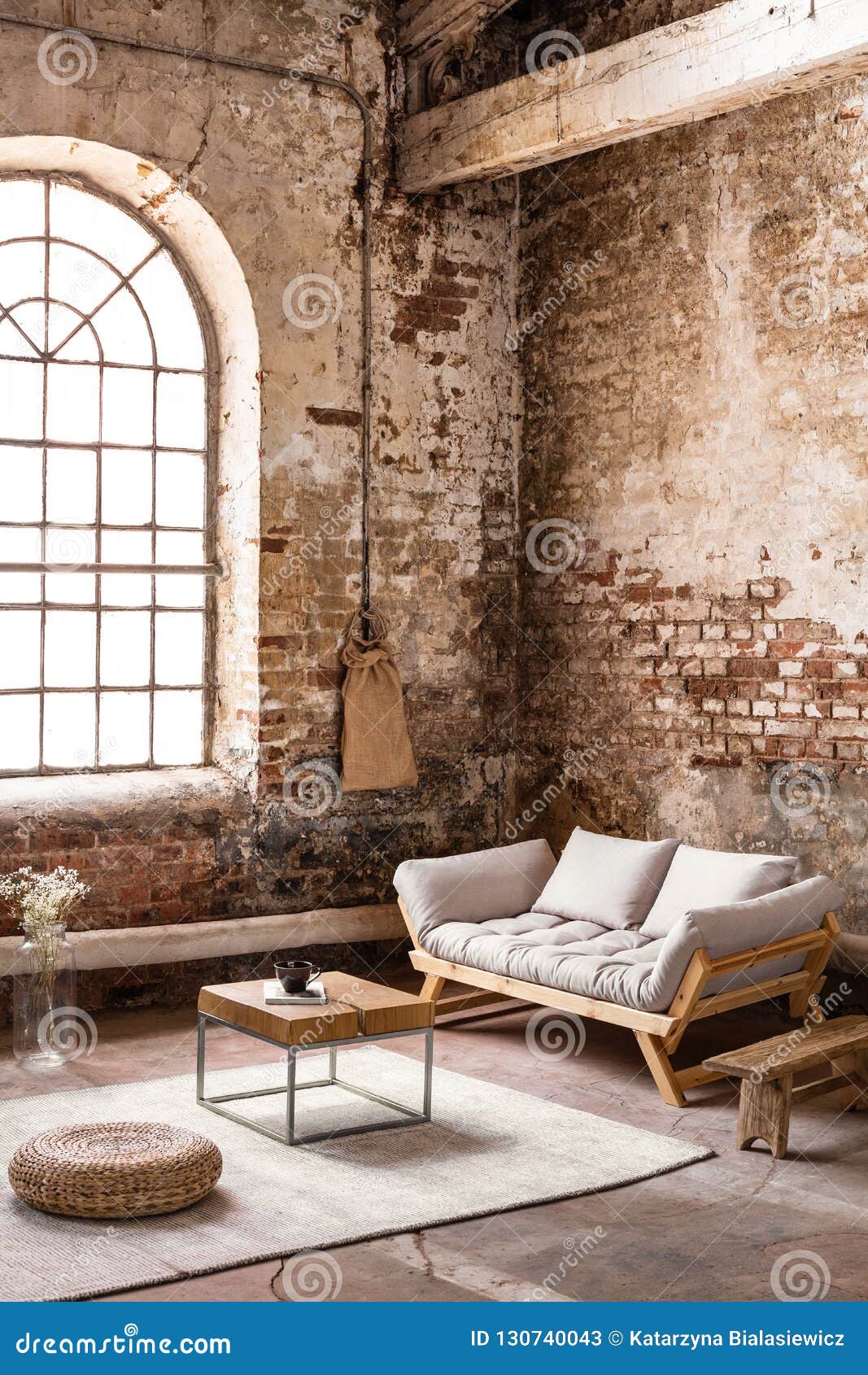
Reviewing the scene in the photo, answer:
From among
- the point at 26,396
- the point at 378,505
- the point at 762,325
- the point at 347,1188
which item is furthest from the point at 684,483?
the point at 347,1188

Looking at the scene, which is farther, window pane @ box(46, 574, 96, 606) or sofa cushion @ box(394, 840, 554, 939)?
window pane @ box(46, 574, 96, 606)

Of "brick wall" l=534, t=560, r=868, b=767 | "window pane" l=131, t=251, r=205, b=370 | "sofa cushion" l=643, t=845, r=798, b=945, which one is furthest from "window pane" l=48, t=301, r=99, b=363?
"sofa cushion" l=643, t=845, r=798, b=945

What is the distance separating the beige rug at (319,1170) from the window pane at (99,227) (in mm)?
3856

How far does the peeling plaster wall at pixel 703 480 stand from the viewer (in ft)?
19.7

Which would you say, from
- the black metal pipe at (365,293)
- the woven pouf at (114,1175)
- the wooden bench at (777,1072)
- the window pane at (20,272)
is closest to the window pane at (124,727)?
the black metal pipe at (365,293)

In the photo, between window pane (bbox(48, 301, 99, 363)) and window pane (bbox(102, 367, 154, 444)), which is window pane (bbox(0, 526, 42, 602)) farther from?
window pane (bbox(48, 301, 99, 363))

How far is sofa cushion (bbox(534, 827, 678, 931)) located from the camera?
6008 millimetres

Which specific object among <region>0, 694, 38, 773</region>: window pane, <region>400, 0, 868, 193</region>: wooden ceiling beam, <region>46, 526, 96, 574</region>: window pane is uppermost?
<region>400, 0, 868, 193</region>: wooden ceiling beam

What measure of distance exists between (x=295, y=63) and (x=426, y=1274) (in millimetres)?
5613

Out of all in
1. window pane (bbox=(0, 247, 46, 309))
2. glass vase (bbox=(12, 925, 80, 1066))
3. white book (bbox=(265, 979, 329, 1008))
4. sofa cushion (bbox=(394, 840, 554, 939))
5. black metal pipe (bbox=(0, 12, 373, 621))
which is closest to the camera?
white book (bbox=(265, 979, 329, 1008))

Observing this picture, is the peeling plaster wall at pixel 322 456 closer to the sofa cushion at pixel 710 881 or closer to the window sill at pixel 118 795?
the window sill at pixel 118 795

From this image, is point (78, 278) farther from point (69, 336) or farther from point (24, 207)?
point (24, 207)

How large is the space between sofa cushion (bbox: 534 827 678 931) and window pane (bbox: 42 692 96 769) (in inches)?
87.9

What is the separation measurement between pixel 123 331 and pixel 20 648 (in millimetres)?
1595
